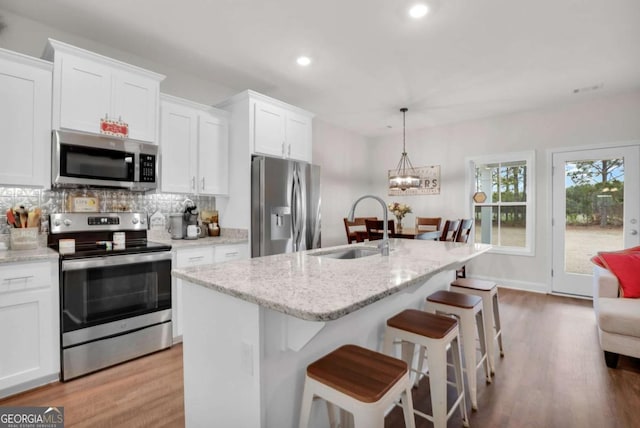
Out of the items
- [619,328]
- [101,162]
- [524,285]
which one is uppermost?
[101,162]

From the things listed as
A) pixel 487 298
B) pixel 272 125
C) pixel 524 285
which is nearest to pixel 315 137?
pixel 272 125

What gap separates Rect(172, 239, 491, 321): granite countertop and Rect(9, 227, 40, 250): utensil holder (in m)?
1.64

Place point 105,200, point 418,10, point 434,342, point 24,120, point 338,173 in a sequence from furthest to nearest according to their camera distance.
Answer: point 338,173, point 105,200, point 418,10, point 24,120, point 434,342

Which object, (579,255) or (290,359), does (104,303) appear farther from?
(579,255)

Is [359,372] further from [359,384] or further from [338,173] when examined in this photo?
[338,173]

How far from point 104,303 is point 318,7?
2639 millimetres

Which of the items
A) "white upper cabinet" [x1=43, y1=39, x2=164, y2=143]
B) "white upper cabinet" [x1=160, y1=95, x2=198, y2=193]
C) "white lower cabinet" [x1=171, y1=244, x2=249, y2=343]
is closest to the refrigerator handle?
"white lower cabinet" [x1=171, y1=244, x2=249, y2=343]

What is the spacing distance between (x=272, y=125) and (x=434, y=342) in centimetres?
272

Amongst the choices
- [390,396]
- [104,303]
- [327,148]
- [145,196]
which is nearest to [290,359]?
[390,396]

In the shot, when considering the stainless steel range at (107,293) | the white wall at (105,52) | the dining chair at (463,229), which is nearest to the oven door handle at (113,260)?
the stainless steel range at (107,293)

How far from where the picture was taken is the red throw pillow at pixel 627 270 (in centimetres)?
259

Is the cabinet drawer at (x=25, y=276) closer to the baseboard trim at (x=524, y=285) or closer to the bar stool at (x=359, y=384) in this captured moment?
the bar stool at (x=359, y=384)

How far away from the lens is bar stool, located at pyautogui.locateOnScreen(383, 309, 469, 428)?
1.42 meters

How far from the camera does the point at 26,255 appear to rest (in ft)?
6.50
